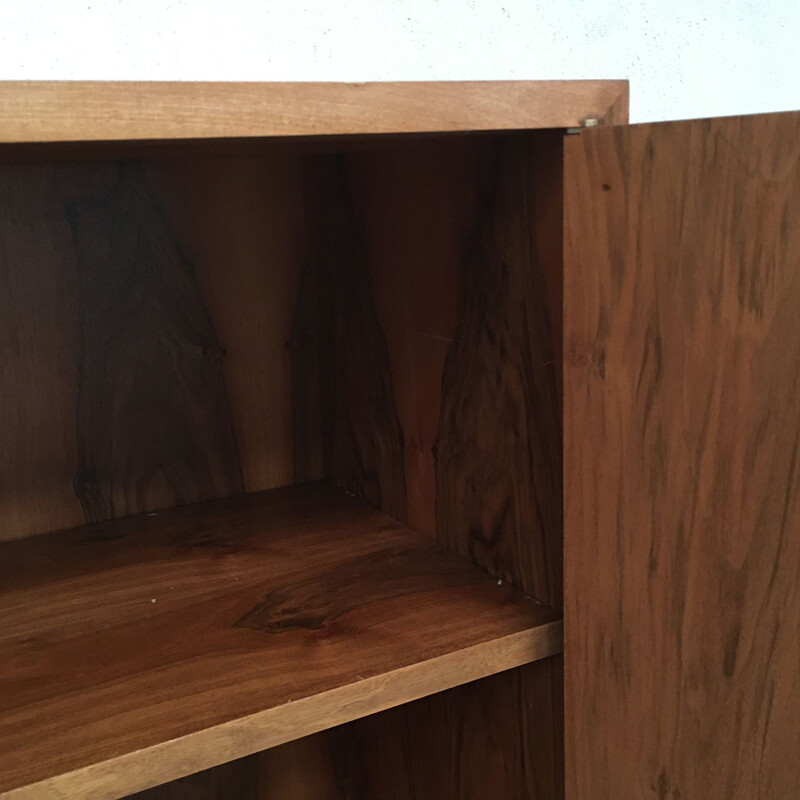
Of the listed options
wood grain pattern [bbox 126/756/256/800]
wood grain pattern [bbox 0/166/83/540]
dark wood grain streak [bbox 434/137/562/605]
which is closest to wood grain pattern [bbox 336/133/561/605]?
dark wood grain streak [bbox 434/137/562/605]

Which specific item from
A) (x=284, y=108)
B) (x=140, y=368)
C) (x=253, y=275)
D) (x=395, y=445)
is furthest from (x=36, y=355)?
(x=284, y=108)

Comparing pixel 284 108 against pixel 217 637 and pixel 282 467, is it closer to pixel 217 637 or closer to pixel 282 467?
pixel 217 637

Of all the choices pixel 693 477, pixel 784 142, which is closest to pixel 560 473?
pixel 693 477

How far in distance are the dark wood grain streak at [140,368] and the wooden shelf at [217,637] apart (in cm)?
5

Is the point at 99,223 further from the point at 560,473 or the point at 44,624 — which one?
the point at 560,473

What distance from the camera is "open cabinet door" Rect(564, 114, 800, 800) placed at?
424mm

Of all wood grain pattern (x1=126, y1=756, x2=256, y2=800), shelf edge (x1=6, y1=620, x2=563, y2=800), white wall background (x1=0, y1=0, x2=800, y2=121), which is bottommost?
wood grain pattern (x1=126, y1=756, x2=256, y2=800)

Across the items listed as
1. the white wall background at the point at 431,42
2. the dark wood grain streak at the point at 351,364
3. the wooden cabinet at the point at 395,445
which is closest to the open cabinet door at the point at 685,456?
the wooden cabinet at the point at 395,445

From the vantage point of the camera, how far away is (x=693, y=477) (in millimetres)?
468

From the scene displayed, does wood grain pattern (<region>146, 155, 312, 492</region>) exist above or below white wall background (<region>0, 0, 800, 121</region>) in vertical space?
below

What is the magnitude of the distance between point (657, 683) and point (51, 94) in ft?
1.45

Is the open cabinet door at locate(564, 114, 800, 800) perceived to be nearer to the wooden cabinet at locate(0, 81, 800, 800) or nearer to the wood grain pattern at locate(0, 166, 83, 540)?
the wooden cabinet at locate(0, 81, 800, 800)

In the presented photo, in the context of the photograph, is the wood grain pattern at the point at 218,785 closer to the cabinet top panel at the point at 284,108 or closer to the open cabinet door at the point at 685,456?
the open cabinet door at the point at 685,456

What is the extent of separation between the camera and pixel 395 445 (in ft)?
2.63
